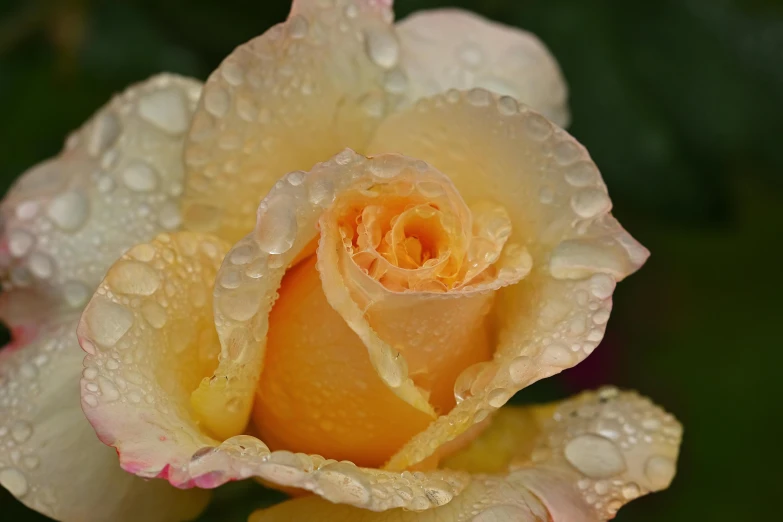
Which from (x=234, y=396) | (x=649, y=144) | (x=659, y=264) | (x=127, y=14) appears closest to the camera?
(x=234, y=396)

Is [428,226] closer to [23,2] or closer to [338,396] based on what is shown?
[338,396]

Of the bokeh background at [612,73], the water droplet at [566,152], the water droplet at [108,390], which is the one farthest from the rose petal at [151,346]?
the bokeh background at [612,73]

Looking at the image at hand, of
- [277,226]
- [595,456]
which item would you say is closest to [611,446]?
[595,456]

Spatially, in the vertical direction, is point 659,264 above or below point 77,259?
below

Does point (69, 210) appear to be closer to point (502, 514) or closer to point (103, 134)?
point (103, 134)

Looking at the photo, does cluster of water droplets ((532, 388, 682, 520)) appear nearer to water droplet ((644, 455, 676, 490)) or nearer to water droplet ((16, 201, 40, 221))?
water droplet ((644, 455, 676, 490))

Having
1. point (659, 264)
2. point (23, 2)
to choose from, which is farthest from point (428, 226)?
point (659, 264)

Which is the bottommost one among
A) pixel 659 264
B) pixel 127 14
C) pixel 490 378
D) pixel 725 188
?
pixel 659 264
